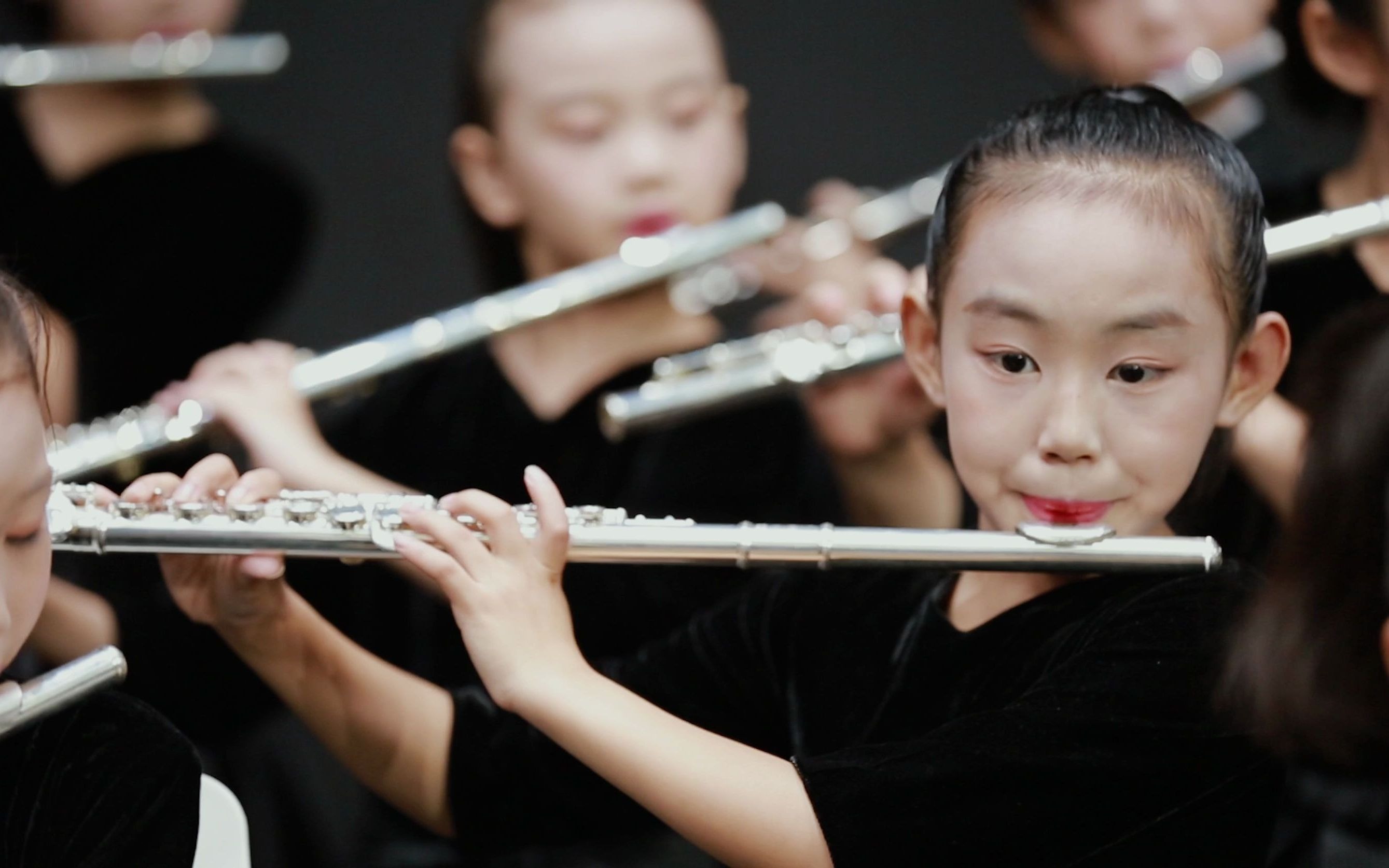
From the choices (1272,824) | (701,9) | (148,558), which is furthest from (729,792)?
(701,9)

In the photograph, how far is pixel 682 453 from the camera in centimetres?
159

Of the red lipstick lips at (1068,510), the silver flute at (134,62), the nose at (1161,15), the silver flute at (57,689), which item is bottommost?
the silver flute at (57,689)

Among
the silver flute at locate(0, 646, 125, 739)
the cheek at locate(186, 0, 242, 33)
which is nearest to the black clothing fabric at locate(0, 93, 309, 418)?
the cheek at locate(186, 0, 242, 33)

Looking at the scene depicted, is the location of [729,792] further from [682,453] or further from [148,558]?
[148,558]

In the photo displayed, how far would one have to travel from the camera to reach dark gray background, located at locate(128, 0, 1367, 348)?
2.13m

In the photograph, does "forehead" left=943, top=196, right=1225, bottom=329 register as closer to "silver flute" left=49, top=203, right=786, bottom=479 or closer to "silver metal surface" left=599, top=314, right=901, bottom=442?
"silver metal surface" left=599, top=314, right=901, bottom=442

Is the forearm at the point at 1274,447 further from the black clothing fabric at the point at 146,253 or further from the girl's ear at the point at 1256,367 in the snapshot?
the black clothing fabric at the point at 146,253

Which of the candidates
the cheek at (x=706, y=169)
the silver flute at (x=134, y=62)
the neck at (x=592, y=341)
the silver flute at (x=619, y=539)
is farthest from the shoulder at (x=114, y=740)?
the silver flute at (x=134, y=62)

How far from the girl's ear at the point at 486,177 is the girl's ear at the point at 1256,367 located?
825mm

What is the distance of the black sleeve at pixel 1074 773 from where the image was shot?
100cm

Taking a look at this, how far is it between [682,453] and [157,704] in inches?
18.3

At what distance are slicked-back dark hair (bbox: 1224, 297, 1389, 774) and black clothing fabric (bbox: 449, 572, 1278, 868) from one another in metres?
0.13

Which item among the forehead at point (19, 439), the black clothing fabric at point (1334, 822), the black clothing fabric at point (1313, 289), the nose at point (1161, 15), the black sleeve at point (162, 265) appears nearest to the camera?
the forehead at point (19, 439)

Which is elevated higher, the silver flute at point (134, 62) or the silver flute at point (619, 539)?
the silver flute at point (134, 62)
